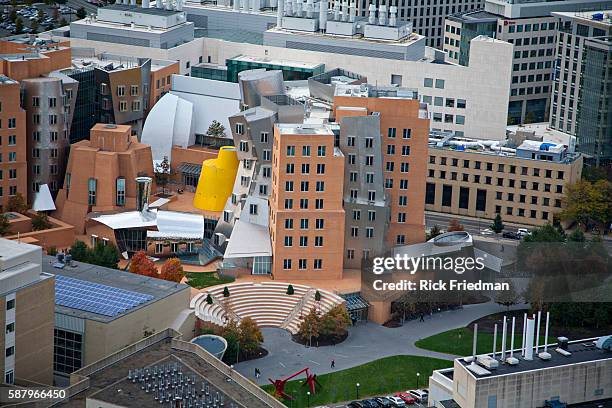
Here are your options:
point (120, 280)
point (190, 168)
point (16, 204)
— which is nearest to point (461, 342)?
point (120, 280)

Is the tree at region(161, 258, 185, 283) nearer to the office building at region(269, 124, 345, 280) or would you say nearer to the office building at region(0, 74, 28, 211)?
the office building at region(269, 124, 345, 280)

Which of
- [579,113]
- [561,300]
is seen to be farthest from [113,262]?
[579,113]

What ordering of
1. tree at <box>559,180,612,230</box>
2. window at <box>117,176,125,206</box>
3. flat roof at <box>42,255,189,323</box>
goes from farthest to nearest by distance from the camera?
1. tree at <box>559,180,612,230</box>
2. window at <box>117,176,125,206</box>
3. flat roof at <box>42,255,189,323</box>

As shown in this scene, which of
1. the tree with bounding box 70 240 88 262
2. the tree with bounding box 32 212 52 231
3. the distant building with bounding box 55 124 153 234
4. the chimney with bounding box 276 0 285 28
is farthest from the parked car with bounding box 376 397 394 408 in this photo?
the chimney with bounding box 276 0 285 28

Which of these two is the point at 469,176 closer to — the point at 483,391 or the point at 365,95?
the point at 365,95

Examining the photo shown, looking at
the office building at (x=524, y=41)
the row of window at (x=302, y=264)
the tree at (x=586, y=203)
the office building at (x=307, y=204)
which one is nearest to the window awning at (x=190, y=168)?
the office building at (x=307, y=204)
